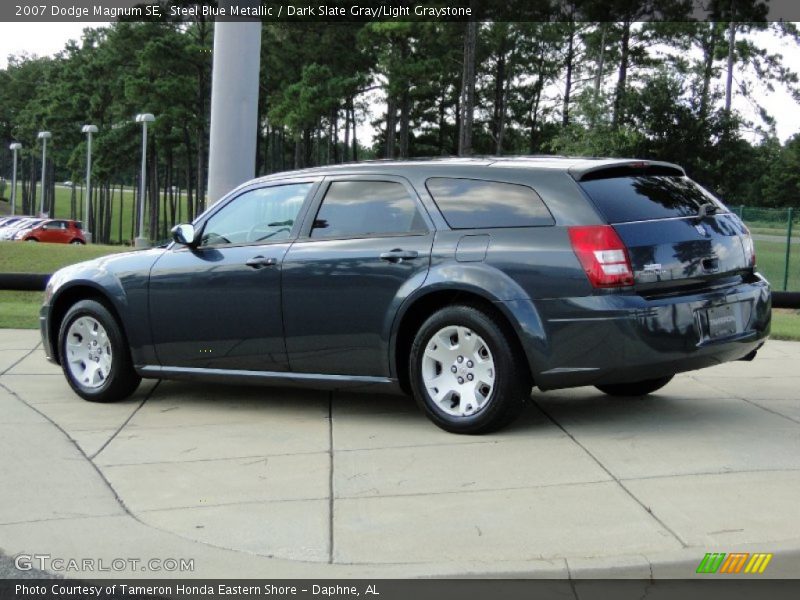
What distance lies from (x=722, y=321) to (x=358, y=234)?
2.28m

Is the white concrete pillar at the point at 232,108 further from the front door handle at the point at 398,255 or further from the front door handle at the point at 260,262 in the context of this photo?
the front door handle at the point at 398,255

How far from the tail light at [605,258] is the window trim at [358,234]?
1.02 metres

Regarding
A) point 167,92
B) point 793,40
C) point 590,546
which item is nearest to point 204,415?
point 590,546

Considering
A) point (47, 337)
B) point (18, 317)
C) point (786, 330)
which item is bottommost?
point (18, 317)

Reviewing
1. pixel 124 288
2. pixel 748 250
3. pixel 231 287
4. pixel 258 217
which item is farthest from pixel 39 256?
pixel 748 250

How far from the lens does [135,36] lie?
234ft

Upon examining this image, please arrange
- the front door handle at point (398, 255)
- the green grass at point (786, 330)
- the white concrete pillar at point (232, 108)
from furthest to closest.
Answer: the green grass at point (786, 330), the white concrete pillar at point (232, 108), the front door handle at point (398, 255)

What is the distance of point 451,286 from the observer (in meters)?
6.76

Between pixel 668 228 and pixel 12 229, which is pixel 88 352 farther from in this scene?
pixel 12 229

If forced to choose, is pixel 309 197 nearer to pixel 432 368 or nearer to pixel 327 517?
pixel 432 368

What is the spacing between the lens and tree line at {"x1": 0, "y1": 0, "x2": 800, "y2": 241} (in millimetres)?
41594

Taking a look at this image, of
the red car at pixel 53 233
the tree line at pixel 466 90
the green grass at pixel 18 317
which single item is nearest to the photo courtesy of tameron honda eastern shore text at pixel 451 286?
the green grass at pixel 18 317

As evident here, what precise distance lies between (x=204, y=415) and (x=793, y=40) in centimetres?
5271

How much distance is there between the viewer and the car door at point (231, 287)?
24.8 feet
